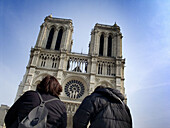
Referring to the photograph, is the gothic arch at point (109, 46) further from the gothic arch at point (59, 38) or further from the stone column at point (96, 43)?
the gothic arch at point (59, 38)

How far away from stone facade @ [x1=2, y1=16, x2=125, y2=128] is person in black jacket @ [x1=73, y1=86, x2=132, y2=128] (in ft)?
59.7

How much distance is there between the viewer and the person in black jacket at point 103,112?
103 inches

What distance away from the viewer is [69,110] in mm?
20500

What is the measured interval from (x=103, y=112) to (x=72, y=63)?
22.3 m

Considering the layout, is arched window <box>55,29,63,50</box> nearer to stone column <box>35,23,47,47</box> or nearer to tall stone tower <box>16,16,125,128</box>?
tall stone tower <box>16,16,125,128</box>

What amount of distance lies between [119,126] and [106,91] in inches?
25.8

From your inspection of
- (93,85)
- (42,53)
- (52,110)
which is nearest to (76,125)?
(52,110)

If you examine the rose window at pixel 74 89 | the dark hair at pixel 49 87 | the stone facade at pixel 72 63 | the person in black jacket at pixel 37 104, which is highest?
the stone facade at pixel 72 63

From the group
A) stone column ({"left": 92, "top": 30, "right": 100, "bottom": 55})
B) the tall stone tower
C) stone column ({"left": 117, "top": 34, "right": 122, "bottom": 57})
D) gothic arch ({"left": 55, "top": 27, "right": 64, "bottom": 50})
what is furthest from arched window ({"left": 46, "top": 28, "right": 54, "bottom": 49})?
stone column ({"left": 117, "top": 34, "right": 122, "bottom": 57})

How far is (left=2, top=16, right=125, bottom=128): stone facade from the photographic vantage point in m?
22.5

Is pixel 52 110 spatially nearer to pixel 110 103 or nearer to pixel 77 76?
pixel 110 103

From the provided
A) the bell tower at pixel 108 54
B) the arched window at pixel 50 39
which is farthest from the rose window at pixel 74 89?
the arched window at pixel 50 39

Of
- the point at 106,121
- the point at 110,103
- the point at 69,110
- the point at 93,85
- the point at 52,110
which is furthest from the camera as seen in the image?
the point at 93,85

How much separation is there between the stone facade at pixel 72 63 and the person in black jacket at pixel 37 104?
18312 millimetres
